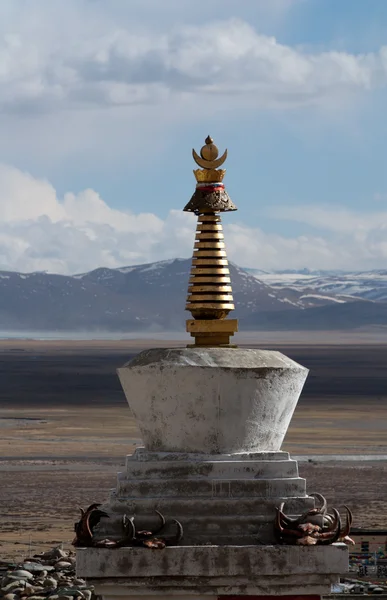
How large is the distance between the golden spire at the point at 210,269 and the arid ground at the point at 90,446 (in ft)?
70.2

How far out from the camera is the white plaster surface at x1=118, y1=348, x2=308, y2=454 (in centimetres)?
1007

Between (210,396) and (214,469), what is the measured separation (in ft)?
1.47

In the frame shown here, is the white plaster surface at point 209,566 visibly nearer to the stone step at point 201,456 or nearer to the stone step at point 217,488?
the stone step at point 217,488

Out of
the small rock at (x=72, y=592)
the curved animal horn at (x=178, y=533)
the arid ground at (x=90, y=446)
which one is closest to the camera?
the curved animal horn at (x=178, y=533)

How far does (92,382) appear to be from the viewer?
3922 inches

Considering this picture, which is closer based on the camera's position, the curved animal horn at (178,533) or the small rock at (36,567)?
the curved animal horn at (178,533)

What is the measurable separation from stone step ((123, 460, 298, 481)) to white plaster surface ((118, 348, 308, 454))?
0.15m

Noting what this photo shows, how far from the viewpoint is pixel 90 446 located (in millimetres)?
52938

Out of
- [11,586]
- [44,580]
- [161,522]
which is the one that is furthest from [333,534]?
[44,580]

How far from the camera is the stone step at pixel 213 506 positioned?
9.95 metres

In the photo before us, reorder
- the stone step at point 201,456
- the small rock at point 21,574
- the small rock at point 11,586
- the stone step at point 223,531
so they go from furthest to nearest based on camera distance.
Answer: the small rock at point 21,574, the small rock at point 11,586, the stone step at point 201,456, the stone step at point 223,531

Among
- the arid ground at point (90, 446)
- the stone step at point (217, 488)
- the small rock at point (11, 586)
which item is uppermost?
the arid ground at point (90, 446)

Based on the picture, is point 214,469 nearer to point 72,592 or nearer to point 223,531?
point 223,531

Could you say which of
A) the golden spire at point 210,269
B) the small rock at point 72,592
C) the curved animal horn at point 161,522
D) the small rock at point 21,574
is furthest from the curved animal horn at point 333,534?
the small rock at point 21,574
